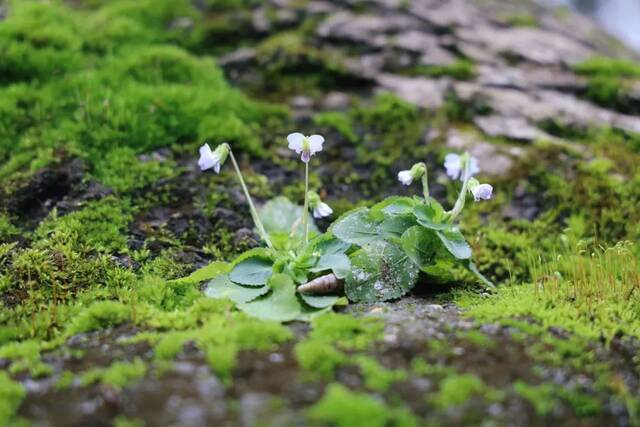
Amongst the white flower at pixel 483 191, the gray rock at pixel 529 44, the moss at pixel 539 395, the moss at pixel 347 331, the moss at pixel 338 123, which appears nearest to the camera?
the moss at pixel 539 395

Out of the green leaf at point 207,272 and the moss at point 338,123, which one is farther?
the moss at point 338,123

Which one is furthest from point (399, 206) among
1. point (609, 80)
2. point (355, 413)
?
point (609, 80)

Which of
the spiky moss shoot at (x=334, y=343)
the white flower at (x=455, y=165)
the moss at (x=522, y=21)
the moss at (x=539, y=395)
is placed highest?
the moss at (x=522, y=21)

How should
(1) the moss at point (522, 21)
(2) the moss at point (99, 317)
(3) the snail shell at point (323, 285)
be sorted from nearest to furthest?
(2) the moss at point (99, 317), (3) the snail shell at point (323, 285), (1) the moss at point (522, 21)

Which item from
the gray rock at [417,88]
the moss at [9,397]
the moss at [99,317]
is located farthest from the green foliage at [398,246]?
the gray rock at [417,88]

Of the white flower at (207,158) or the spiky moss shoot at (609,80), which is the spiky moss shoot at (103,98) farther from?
the spiky moss shoot at (609,80)

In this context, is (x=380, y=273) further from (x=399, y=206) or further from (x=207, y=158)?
(x=207, y=158)

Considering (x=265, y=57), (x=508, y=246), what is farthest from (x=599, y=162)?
(x=265, y=57)

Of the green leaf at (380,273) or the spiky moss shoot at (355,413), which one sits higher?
the spiky moss shoot at (355,413)
